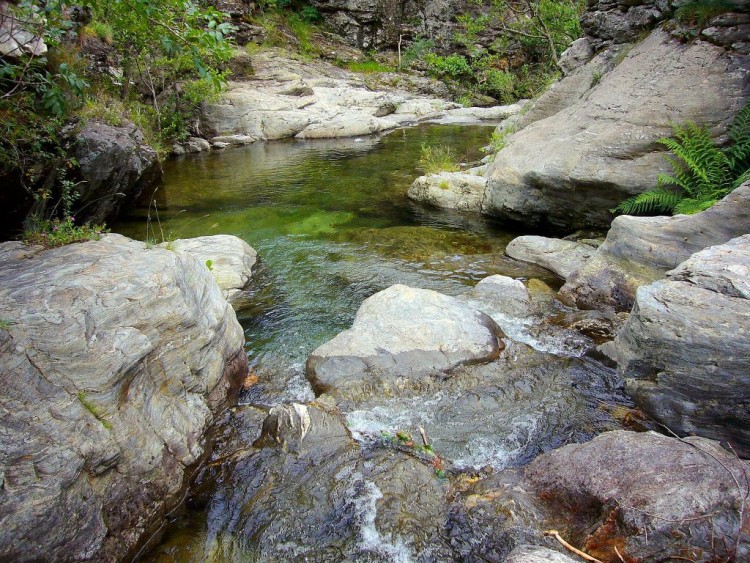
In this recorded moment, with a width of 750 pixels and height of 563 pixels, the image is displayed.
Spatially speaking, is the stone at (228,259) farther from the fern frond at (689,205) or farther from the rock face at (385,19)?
the rock face at (385,19)

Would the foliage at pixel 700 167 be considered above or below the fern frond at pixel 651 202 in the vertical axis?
above

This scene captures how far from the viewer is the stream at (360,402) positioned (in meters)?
3.52

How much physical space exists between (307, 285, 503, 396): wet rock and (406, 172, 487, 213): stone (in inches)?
228

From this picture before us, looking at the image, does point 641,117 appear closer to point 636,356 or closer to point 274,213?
point 636,356

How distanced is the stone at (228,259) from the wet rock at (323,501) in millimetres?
3487

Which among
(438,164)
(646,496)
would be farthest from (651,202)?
(438,164)

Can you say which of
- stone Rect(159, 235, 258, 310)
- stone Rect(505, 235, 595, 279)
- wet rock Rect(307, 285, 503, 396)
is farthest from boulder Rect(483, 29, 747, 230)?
stone Rect(159, 235, 258, 310)

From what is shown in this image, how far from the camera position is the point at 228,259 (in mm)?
8109

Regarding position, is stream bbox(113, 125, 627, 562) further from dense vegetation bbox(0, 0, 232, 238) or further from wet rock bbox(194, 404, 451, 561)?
dense vegetation bbox(0, 0, 232, 238)

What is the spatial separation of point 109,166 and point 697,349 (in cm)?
971

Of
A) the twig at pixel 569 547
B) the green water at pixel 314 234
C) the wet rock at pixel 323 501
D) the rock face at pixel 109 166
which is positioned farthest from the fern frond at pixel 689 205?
the rock face at pixel 109 166

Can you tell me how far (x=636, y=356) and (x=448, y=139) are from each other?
57.0 ft

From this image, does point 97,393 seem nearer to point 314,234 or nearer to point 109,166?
point 109,166

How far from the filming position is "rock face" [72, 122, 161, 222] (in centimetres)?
818
